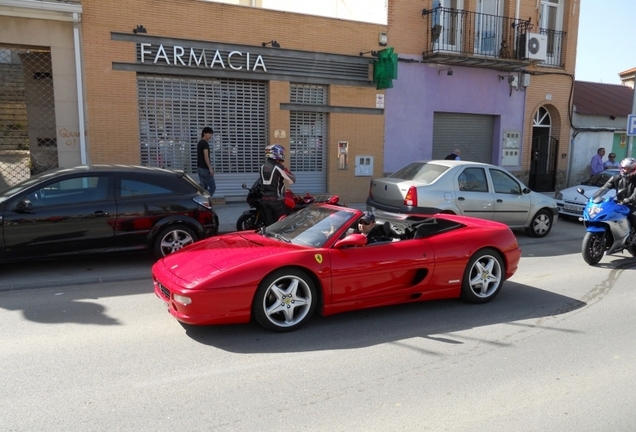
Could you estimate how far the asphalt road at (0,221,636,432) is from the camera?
3.60m

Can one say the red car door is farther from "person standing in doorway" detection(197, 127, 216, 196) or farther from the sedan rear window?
"person standing in doorway" detection(197, 127, 216, 196)

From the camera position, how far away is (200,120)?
43.0 ft

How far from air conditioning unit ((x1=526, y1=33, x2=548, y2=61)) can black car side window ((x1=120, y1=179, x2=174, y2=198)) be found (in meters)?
13.1

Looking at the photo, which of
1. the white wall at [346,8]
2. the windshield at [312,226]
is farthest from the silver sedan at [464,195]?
the white wall at [346,8]

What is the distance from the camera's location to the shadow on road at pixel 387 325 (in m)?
4.90

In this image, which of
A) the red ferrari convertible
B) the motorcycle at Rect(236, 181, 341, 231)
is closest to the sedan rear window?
the motorcycle at Rect(236, 181, 341, 231)

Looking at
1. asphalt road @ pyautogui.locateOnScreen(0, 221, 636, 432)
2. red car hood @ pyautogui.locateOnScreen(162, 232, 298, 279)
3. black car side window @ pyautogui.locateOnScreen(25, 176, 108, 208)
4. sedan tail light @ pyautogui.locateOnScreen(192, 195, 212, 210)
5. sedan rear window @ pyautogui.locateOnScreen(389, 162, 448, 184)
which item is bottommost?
asphalt road @ pyautogui.locateOnScreen(0, 221, 636, 432)

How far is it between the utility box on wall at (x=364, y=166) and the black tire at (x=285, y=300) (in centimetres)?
1011

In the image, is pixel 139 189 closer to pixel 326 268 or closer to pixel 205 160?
pixel 205 160

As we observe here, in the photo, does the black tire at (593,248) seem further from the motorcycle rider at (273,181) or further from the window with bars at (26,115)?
the window with bars at (26,115)

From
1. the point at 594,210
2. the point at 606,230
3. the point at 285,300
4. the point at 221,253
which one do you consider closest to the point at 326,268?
the point at 285,300

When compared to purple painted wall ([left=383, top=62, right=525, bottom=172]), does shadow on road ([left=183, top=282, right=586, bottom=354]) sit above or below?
below

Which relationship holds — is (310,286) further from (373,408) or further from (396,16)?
(396,16)

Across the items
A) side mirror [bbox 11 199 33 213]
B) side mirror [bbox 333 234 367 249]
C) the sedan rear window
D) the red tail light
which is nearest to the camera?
side mirror [bbox 333 234 367 249]
